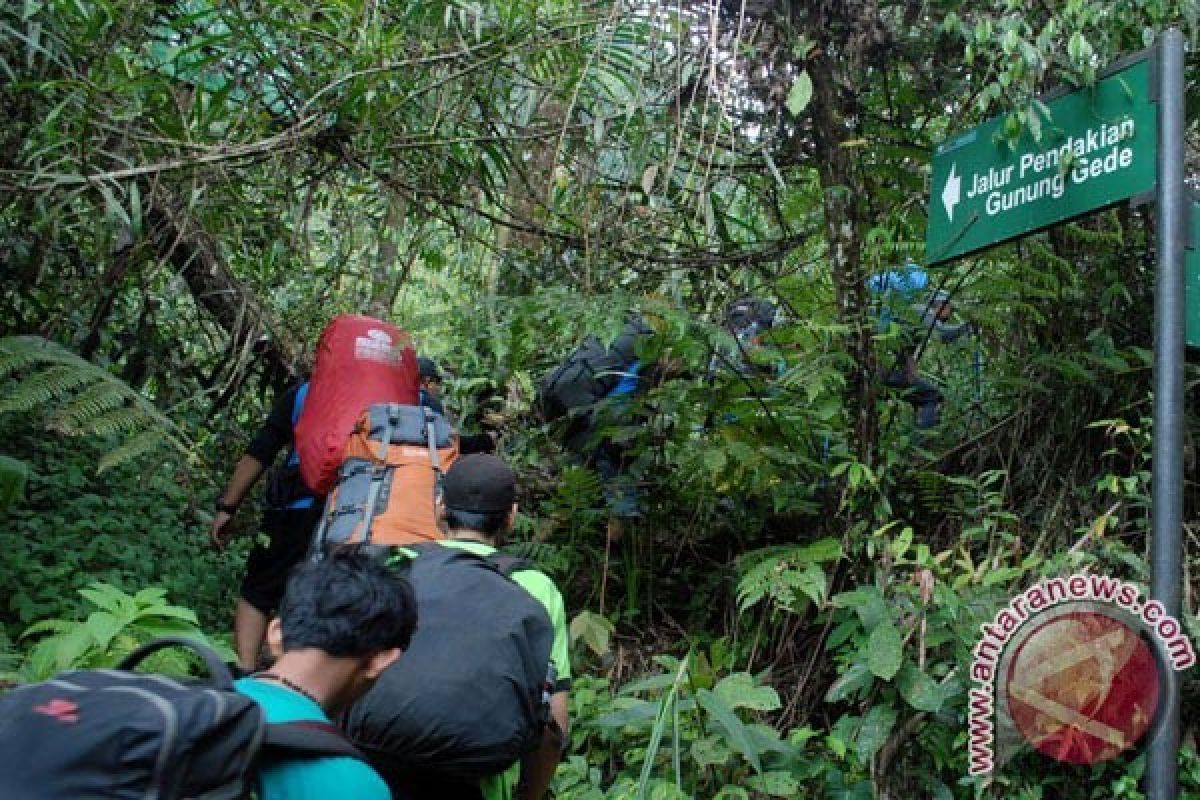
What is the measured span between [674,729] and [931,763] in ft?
2.80

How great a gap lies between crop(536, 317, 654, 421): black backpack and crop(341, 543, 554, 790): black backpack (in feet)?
9.45

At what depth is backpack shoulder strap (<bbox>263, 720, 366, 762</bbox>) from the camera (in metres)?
1.88

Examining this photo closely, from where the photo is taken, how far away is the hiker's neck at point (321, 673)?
2.19 metres

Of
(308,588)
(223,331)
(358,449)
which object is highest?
(223,331)

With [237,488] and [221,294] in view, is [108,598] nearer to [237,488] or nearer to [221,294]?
[237,488]

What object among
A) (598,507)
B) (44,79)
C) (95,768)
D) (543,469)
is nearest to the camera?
(95,768)

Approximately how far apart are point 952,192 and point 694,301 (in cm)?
185

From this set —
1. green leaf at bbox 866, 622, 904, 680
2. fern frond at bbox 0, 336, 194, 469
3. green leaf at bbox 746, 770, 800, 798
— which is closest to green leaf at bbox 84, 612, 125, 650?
fern frond at bbox 0, 336, 194, 469

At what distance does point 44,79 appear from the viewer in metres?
4.59

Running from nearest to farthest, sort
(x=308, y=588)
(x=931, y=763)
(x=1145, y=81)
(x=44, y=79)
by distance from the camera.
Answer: (x=308, y=588)
(x=1145, y=81)
(x=931, y=763)
(x=44, y=79)

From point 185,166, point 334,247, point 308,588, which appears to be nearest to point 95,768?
point 308,588

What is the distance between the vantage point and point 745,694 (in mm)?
4355

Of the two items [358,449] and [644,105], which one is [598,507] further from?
[644,105]

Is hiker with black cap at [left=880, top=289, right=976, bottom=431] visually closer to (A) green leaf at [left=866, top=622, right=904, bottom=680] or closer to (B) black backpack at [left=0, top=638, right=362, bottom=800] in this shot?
(A) green leaf at [left=866, top=622, right=904, bottom=680]
